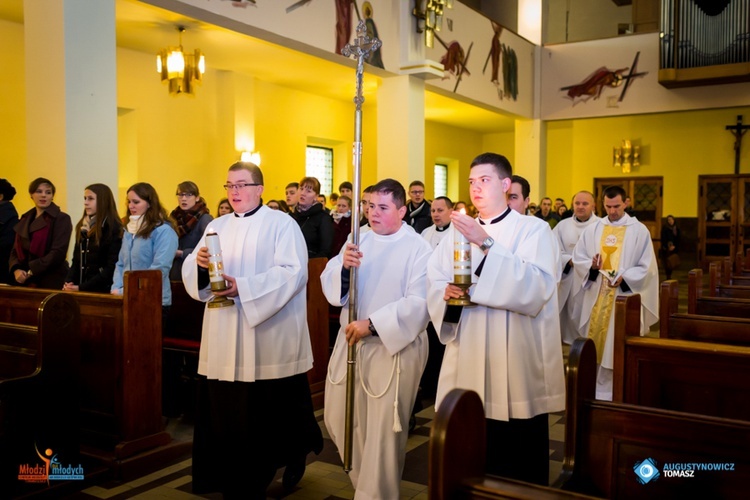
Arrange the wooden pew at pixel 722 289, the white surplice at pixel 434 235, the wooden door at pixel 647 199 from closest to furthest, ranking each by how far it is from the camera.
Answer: the wooden pew at pixel 722 289, the white surplice at pixel 434 235, the wooden door at pixel 647 199

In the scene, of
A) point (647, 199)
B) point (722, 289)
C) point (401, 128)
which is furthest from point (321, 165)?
point (722, 289)

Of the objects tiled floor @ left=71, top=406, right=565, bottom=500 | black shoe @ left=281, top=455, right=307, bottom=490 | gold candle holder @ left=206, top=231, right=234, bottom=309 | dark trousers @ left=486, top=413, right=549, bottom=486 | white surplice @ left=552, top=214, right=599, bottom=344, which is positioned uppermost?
gold candle holder @ left=206, top=231, right=234, bottom=309

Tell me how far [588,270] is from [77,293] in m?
4.30

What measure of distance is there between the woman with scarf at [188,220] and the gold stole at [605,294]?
3598 mm

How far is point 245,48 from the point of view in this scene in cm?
1147

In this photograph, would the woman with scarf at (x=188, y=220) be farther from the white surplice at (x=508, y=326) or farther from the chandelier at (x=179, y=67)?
the chandelier at (x=179, y=67)

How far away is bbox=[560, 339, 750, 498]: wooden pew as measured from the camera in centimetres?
212

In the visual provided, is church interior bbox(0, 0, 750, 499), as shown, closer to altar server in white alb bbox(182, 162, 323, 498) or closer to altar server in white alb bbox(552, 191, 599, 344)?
altar server in white alb bbox(182, 162, 323, 498)

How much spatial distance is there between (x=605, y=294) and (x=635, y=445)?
398cm

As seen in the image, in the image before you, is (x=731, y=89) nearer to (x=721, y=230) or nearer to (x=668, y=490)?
(x=721, y=230)

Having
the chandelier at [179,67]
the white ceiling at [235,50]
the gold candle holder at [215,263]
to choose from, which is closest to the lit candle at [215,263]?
the gold candle holder at [215,263]

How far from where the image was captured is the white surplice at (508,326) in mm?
3049

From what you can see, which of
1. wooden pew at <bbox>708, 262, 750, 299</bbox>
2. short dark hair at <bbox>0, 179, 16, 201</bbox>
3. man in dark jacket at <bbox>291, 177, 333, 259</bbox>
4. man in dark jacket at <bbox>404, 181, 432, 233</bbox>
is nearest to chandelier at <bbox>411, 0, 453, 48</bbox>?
man in dark jacket at <bbox>404, 181, 432, 233</bbox>

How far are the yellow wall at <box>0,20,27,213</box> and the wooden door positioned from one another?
14553 millimetres
